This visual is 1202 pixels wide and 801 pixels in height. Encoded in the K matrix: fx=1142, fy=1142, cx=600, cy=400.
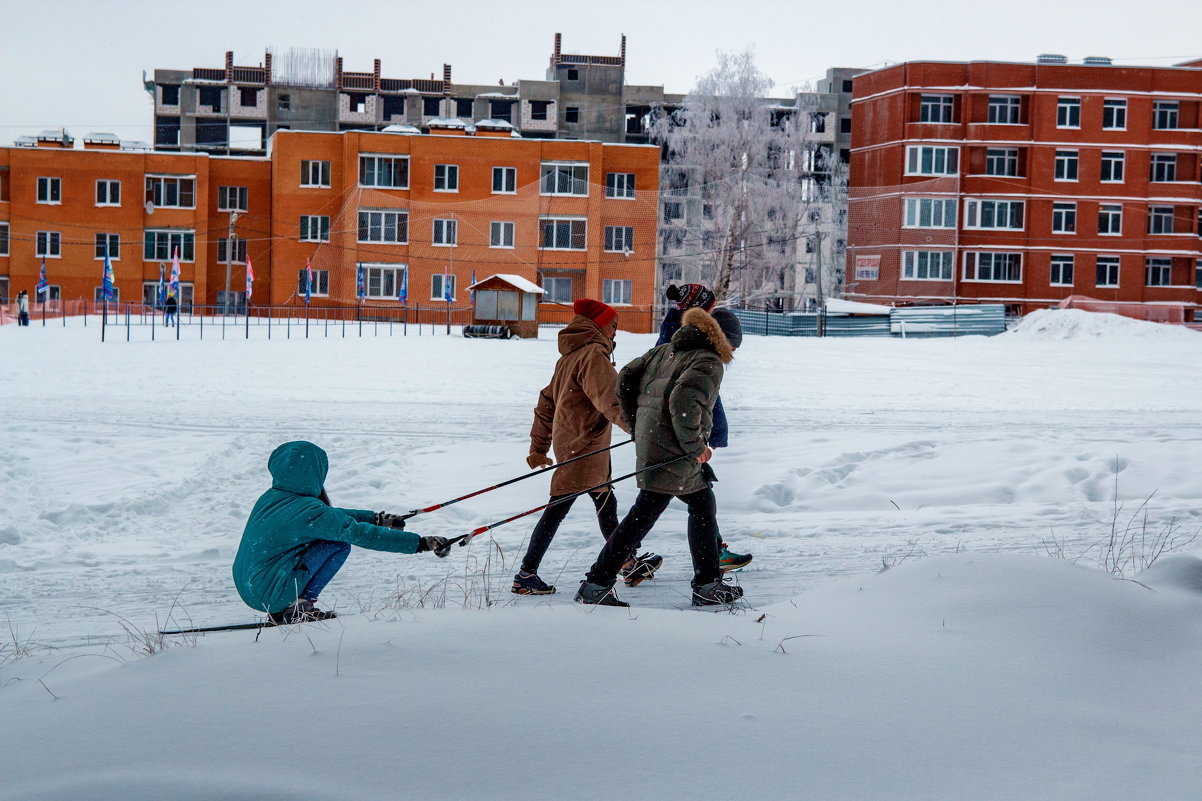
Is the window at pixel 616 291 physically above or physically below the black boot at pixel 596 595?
above

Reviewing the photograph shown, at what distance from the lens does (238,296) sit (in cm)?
5647

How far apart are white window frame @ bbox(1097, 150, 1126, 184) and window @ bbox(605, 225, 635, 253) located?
2213 cm

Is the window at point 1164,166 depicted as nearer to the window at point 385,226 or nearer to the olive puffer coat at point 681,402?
the window at point 385,226

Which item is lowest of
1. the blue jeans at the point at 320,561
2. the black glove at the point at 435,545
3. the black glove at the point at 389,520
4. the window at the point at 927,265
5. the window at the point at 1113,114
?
the blue jeans at the point at 320,561

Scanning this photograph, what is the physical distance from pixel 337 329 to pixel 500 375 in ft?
69.0

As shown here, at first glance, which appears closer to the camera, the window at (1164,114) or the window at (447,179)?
the window at (1164,114)

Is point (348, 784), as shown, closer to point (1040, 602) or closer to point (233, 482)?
point (1040, 602)

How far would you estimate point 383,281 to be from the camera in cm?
5188

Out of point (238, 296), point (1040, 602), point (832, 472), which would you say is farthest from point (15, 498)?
point (238, 296)

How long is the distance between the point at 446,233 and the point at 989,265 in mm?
24938

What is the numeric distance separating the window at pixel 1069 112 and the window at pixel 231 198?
39048mm

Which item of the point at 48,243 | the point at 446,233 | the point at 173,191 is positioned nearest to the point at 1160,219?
the point at 446,233

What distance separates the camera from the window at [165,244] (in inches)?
2152

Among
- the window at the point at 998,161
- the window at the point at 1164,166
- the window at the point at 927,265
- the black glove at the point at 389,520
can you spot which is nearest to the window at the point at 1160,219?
the window at the point at 1164,166
